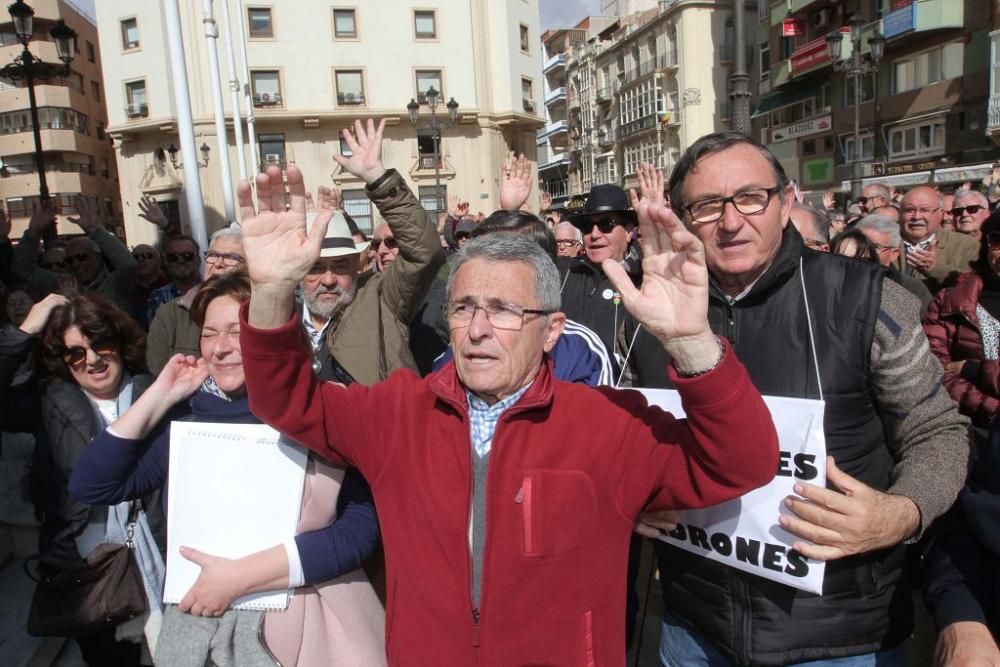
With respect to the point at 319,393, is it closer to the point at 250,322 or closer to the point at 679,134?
the point at 250,322

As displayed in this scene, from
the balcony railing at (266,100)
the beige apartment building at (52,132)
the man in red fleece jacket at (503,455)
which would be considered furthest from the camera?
the beige apartment building at (52,132)

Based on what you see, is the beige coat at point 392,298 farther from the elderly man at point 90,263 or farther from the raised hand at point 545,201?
the raised hand at point 545,201

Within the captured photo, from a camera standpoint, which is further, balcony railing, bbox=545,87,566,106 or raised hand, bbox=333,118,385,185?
balcony railing, bbox=545,87,566,106

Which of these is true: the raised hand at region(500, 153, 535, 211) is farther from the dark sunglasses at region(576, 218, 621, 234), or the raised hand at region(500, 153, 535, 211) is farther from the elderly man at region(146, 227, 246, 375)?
the elderly man at region(146, 227, 246, 375)

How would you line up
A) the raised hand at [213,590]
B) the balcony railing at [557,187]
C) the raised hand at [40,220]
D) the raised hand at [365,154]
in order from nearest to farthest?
1. the raised hand at [213,590]
2. the raised hand at [365,154]
3. the raised hand at [40,220]
4. the balcony railing at [557,187]

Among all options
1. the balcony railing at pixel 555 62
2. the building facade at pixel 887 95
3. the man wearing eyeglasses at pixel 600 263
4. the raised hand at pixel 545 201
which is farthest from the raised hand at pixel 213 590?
the balcony railing at pixel 555 62

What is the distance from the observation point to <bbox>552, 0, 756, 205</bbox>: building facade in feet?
153

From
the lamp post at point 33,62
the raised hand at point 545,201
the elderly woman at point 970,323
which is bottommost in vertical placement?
the elderly woman at point 970,323

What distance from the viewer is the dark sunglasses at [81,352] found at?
302 centimetres

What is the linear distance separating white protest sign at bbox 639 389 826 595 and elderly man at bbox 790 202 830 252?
9.74 ft

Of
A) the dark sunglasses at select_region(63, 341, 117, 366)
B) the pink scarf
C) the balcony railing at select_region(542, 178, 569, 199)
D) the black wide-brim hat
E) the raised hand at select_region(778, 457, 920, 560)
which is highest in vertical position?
the balcony railing at select_region(542, 178, 569, 199)

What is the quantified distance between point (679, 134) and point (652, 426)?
4957 centimetres

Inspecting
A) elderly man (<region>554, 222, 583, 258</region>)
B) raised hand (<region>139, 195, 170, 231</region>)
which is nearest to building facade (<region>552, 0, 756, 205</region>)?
elderly man (<region>554, 222, 583, 258</region>)

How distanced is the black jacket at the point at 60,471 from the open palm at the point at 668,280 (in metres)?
2.20
